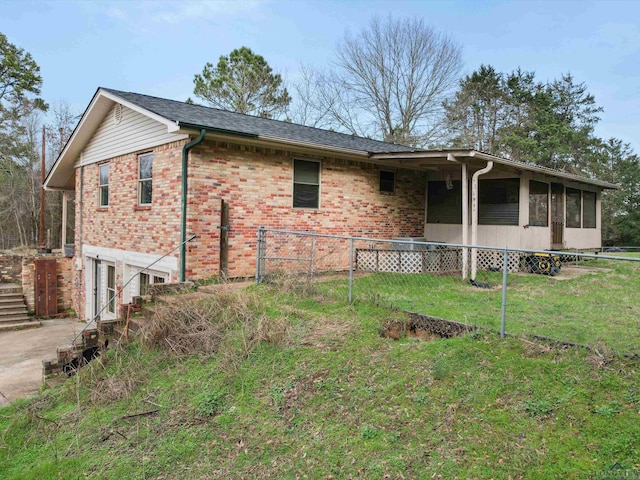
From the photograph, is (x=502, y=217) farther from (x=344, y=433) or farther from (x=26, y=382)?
(x=26, y=382)

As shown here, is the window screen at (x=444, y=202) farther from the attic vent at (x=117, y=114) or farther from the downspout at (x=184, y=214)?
the attic vent at (x=117, y=114)

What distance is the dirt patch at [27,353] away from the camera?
7.96 metres

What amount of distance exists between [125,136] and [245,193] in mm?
4295

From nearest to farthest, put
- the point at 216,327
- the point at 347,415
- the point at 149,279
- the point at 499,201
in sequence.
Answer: the point at 347,415, the point at 216,327, the point at 149,279, the point at 499,201

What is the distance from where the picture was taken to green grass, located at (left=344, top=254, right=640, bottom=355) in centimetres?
499

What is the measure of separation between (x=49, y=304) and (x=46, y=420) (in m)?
12.2

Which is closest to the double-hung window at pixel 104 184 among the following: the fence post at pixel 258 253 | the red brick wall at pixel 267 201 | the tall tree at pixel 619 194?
the red brick wall at pixel 267 201

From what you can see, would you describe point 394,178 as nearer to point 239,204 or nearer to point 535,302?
point 239,204

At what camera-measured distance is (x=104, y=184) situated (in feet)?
41.4

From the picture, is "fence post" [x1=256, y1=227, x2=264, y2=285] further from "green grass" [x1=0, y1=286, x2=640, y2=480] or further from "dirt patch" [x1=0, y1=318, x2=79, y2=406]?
"dirt patch" [x1=0, y1=318, x2=79, y2=406]

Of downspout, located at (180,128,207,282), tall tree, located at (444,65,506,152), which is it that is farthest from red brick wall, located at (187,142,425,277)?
tall tree, located at (444,65,506,152)

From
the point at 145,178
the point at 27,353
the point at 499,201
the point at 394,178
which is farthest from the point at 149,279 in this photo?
the point at 499,201

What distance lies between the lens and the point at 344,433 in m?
3.76

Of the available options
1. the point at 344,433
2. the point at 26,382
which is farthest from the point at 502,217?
the point at 26,382
